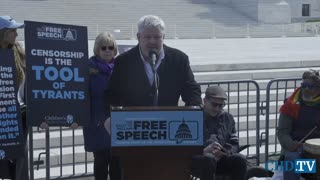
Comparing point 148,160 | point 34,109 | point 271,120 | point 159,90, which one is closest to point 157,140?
point 148,160

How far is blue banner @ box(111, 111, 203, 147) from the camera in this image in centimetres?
401

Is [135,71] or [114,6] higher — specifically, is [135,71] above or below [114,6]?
below

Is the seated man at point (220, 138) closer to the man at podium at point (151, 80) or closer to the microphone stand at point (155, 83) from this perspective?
the man at podium at point (151, 80)

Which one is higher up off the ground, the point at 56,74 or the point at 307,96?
the point at 56,74

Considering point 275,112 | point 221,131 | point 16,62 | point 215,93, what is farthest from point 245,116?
point 16,62

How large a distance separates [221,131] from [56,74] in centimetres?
171

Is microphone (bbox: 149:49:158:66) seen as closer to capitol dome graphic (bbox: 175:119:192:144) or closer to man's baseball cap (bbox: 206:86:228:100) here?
capitol dome graphic (bbox: 175:119:192:144)

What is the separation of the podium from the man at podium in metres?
0.54

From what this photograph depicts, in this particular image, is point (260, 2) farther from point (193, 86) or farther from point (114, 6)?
point (193, 86)

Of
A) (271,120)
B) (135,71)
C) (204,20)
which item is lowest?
(271,120)

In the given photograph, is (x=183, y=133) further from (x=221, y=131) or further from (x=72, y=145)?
(x=72, y=145)

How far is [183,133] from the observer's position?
4027 millimetres

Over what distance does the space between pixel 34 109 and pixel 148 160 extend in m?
1.42

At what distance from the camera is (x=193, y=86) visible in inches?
190
